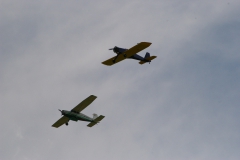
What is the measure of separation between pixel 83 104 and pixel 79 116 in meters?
2.65

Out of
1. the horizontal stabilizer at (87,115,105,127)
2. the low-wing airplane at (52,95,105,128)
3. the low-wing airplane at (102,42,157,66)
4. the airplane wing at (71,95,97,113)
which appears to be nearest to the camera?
the low-wing airplane at (102,42,157,66)

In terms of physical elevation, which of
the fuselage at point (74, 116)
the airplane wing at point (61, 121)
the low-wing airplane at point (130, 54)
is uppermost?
the low-wing airplane at point (130, 54)

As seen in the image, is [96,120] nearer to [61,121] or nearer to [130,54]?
[61,121]

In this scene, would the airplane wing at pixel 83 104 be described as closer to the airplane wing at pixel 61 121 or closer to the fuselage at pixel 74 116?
the fuselage at pixel 74 116

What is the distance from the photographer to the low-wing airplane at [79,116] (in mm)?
49356

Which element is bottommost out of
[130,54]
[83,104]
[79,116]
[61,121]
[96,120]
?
[79,116]

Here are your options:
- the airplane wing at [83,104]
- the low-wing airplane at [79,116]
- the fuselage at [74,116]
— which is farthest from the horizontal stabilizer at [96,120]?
the airplane wing at [83,104]

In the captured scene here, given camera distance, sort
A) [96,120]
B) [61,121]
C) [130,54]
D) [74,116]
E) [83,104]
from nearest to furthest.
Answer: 1. [130,54]
2. [83,104]
3. [74,116]
4. [96,120]
5. [61,121]

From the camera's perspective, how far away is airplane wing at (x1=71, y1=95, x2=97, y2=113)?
160ft

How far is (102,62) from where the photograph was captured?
1949 inches

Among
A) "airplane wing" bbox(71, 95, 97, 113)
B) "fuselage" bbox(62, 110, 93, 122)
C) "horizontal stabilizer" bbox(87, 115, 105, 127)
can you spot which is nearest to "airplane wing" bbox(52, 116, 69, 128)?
"fuselage" bbox(62, 110, 93, 122)

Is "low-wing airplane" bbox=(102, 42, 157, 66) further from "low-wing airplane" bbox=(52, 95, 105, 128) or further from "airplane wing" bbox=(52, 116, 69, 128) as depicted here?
"airplane wing" bbox=(52, 116, 69, 128)

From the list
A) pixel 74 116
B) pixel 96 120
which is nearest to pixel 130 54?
pixel 74 116

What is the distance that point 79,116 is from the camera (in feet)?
169
